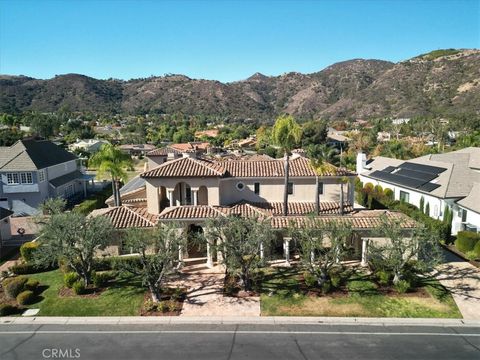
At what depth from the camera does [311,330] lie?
794 inches

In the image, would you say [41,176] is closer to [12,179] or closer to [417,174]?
[12,179]

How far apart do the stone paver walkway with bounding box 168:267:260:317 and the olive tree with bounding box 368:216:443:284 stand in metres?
9.47

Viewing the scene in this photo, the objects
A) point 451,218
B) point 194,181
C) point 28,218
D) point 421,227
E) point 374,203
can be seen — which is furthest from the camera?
point 374,203

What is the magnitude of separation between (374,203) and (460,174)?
10.4 m

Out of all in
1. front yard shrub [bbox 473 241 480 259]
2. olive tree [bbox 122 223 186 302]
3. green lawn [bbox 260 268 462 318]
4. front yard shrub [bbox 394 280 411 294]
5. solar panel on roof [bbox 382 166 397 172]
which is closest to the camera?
green lawn [bbox 260 268 462 318]

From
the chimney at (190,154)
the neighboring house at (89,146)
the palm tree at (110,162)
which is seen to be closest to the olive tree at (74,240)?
the palm tree at (110,162)

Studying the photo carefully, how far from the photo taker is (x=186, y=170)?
32906 mm

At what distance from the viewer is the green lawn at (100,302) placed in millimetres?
22391

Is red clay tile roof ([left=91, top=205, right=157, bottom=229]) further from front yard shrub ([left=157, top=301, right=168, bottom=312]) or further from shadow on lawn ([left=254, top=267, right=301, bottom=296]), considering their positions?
shadow on lawn ([left=254, top=267, right=301, bottom=296])

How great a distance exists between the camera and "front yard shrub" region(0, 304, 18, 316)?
72.9 feet

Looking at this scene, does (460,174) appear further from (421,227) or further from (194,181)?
(194,181)

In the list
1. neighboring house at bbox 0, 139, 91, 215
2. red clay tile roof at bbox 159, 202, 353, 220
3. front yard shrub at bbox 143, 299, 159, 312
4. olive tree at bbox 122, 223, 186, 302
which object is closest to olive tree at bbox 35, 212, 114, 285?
olive tree at bbox 122, 223, 186, 302

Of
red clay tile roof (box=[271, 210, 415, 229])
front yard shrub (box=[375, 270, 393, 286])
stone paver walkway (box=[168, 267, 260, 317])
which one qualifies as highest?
red clay tile roof (box=[271, 210, 415, 229])

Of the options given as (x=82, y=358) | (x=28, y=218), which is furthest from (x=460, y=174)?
(x=28, y=218)
